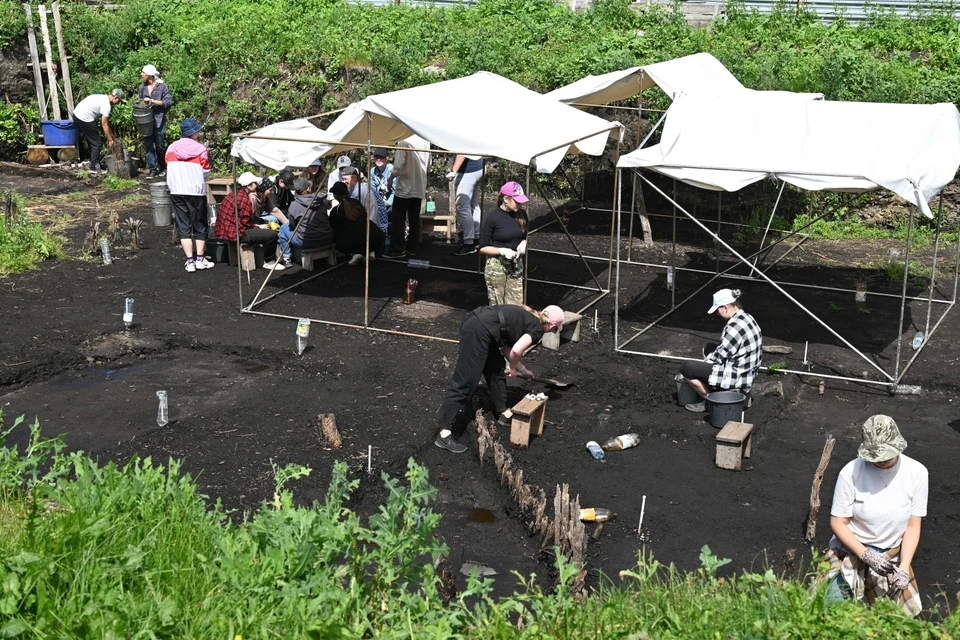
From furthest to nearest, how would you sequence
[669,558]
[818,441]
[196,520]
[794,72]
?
[794,72]
[818,441]
[669,558]
[196,520]

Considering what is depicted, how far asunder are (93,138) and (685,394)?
14644 millimetres

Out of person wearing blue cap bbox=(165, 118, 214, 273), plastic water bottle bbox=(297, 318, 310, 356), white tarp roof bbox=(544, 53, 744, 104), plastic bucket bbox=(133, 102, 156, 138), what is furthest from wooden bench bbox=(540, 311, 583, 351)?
plastic bucket bbox=(133, 102, 156, 138)

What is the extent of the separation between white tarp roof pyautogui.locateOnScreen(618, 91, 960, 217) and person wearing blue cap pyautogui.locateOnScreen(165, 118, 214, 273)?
595 cm

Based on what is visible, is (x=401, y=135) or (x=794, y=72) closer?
(x=401, y=135)

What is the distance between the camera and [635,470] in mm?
8875

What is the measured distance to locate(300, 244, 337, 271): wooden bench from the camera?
1434cm

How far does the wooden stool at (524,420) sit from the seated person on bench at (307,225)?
584 centimetres

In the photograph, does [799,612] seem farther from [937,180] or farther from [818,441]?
[937,180]

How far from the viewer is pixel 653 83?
610 inches

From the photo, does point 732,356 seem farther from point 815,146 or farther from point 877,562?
point 877,562

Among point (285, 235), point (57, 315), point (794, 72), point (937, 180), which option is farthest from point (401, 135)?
point (794, 72)

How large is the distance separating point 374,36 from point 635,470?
50.8 ft

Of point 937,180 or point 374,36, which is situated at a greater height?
point 374,36

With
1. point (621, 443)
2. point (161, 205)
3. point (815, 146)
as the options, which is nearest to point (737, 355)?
point (621, 443)
